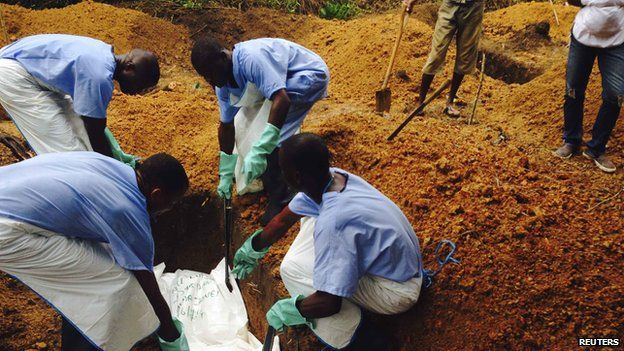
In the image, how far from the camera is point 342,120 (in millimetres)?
4289

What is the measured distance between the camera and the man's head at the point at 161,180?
7.16ft

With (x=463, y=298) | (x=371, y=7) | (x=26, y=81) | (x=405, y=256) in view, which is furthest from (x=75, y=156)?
(x=371, y=7)

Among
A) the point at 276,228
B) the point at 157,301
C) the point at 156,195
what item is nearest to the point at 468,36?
the point at 276,228

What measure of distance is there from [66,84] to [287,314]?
1.90 metres

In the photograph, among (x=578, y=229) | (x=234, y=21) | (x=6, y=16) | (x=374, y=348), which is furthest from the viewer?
(x=234, y=21)

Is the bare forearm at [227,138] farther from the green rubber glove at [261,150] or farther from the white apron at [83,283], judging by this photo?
the white apron at [83,283]

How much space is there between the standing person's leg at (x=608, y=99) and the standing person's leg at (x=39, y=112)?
3.45 metres

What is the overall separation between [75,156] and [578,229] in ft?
8.38

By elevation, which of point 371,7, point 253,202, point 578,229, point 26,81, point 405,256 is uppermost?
point 26,81

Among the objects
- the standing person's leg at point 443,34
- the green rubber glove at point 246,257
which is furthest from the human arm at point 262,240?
the standing person's leg at point 443,34

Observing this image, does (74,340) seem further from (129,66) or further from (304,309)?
(129,66)

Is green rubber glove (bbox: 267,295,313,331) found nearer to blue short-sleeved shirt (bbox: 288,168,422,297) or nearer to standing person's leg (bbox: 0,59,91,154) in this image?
blue short-sleeved shirt (bbox: 288,168,422,297)

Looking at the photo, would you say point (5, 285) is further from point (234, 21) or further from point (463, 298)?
point (234, 21)

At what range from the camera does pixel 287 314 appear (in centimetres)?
245
